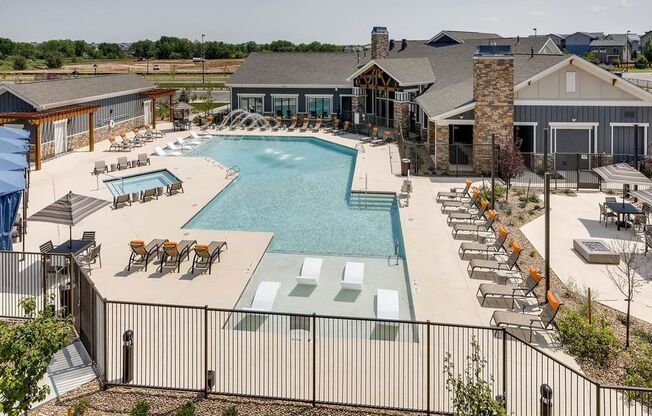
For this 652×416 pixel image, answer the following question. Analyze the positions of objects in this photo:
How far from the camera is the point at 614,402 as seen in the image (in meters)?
8.78

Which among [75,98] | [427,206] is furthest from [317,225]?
[75,98]

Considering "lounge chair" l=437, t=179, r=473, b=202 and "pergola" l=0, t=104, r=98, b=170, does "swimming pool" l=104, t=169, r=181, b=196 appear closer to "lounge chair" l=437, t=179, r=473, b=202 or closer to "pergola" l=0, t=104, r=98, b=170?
"pergola" l=0, t=104, r=98, b=170

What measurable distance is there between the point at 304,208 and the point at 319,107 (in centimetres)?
2674

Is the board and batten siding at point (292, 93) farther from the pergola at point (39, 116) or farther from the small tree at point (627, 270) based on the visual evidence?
the small tree at point (627, 270)

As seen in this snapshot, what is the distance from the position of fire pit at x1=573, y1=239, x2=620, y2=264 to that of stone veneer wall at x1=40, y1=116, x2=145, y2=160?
27282 mm

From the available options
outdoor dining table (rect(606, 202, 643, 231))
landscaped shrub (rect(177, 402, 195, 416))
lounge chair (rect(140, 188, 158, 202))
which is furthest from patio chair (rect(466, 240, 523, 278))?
lounge chair (rect(140, 188, 158, 202))

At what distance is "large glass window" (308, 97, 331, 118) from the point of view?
47469 millimetres

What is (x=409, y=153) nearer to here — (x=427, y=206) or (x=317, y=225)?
(x=427, y=206)

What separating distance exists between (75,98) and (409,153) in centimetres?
2032

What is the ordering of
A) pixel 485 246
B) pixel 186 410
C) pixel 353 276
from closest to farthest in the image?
1. pixel 186 410
2. pixel 353 276
3. pixel 485 246

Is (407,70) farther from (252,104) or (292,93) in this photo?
(252,104)

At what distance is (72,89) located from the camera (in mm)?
35281

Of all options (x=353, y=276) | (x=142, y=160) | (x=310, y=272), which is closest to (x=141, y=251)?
(x=310, y=272)

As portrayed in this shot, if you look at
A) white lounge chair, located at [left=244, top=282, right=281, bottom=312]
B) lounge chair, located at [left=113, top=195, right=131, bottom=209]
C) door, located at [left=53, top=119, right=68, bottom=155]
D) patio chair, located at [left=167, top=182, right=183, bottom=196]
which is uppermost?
door, located at [left=53, top=119, right=68, bottom=155]
